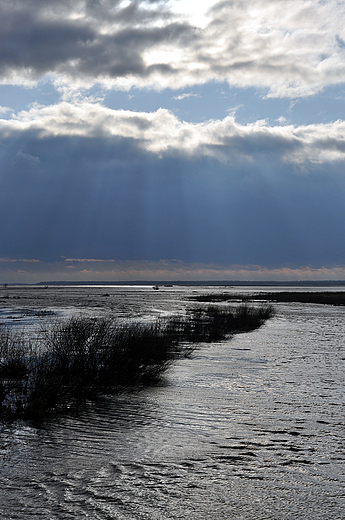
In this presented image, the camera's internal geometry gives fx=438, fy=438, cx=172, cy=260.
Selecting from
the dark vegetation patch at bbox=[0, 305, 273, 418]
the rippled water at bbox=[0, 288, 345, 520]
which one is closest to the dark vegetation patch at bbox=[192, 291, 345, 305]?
the dark vegetation patch at bbox=[0, 305, 273, 418]

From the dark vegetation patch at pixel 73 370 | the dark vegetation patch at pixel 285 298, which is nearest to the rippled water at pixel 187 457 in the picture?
the dark vegetation patch at pixel 73 370

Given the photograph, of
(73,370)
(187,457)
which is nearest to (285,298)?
(73,370)

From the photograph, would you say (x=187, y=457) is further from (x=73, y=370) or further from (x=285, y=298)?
(x=285, y=298)

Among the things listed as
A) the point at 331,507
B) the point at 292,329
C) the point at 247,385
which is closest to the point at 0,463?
the point at 331,507

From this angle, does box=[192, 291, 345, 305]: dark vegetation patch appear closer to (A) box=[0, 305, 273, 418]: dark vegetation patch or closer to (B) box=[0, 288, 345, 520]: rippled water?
(A) box=[0, 305, 273, 418]: dark vegetation patch

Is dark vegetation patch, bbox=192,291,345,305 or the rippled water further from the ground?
the rippled water

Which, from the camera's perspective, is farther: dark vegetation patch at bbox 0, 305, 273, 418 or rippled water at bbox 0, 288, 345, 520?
dark vegetation patch at bbox 0, 305, 273, 418

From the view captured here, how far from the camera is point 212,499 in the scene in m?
6.89

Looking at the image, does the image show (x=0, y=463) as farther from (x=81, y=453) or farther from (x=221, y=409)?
(x=221, y=409)

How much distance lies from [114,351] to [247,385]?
4.94 m

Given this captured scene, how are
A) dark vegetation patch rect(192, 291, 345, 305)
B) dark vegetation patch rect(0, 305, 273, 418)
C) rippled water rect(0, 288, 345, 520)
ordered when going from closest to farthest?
rippled water rect(0, 288, 345, 520)
dark vegetation patch rect(0, 305, 273, 418)
dark vegetation patch rect(192, 291, 345, 305)

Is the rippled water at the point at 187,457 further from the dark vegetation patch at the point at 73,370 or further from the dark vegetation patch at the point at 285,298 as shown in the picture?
the dark vegetation patch at the point at 285,298

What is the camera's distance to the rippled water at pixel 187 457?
21.8 ft

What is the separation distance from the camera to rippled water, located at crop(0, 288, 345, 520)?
6641 millimetres
